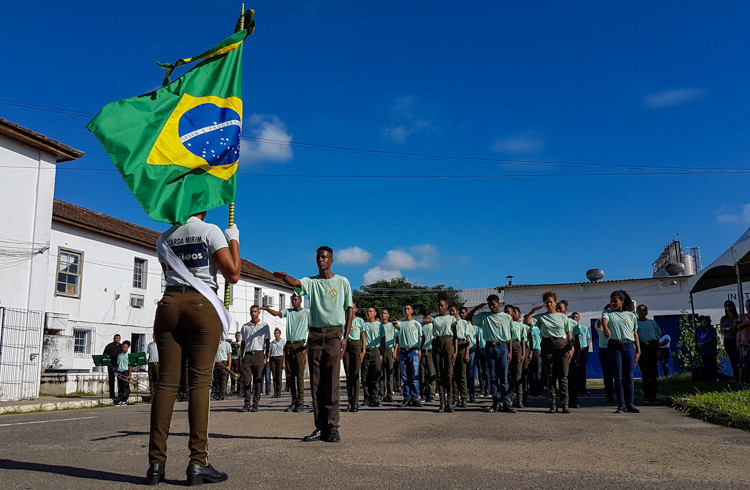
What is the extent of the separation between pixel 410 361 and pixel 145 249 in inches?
833

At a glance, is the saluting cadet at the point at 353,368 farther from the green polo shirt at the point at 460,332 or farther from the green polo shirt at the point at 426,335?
the green polo shirt at the point at 426,335

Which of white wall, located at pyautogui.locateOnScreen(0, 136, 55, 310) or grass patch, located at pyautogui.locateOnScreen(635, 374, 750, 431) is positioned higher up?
white wall, located at pyautogui.locateOnScreen(0, 136, 55, 310)

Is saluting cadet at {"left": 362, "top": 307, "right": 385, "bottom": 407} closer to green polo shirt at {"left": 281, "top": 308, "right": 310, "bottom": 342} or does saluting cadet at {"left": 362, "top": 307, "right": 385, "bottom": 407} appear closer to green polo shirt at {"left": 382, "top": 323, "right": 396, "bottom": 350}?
green polo shirt at {"left": 382, "top": 323, "right": 396, "bottom": 350}

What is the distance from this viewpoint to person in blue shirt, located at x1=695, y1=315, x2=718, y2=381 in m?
15.1

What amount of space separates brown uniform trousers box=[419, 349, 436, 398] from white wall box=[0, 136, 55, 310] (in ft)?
39.7

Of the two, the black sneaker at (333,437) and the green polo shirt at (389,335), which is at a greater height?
the green polo shirt at (389,335)

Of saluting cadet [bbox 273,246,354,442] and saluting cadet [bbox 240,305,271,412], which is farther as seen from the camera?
saluting cadet [bbox 240,305,271,412]

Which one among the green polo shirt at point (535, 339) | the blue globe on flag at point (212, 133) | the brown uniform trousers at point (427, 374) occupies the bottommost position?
the brown uniform trousers at point (427, 374)

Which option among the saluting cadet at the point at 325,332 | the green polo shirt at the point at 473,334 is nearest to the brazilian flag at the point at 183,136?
the saluting cadet at the point at 325,332

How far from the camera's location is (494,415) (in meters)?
9.77

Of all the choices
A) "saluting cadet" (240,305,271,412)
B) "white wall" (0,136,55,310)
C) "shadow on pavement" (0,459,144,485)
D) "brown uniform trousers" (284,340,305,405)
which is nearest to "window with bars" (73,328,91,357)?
"white wall" (0,136,55,310)

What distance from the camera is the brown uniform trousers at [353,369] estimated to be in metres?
10.8

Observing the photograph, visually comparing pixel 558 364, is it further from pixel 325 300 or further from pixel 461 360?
pixel 325 300

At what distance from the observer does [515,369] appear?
11562mm
